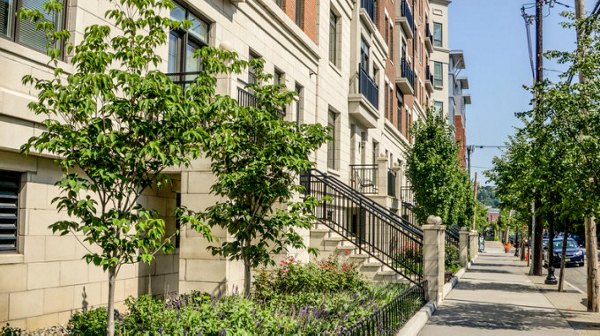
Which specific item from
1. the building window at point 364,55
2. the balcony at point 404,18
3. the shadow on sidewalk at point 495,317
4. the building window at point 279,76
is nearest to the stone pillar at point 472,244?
the balcony at point 404,18

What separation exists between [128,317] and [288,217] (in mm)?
2748

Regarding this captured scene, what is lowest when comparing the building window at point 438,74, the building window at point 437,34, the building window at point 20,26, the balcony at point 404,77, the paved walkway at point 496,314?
the paved walkway at point 496,314

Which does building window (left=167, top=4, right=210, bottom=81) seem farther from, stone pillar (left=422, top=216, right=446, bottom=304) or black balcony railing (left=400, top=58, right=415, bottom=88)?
black balcony railing (left=400, top=58, right=415, bottom=88)

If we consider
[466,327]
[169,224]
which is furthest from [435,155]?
[169,224]

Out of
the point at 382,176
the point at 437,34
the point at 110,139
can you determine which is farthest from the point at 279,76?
the point at 437,34

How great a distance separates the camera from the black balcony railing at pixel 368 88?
24.7 meters

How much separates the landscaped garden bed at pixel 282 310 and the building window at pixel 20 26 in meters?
3.88

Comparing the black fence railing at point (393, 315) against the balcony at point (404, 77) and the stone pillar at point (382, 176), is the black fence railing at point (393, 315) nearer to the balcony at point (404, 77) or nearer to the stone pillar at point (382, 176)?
the stone pillar at point (382, 176)

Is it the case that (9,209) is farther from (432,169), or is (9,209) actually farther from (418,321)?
(432,169)

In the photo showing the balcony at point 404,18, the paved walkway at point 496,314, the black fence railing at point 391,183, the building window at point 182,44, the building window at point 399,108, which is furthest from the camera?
the building window at point 399,108

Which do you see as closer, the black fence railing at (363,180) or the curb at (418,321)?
the curb at (418,321)

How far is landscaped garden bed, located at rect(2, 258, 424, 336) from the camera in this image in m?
7.01

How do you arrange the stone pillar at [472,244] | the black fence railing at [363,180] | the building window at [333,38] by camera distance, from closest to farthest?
the building window at [333,38] → the black fence railing at [363,180] → the stone pillar at [472,244]

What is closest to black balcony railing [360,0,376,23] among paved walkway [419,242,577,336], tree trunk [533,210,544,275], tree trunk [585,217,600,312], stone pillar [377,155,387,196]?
stone pillar [377,155,387,196]
